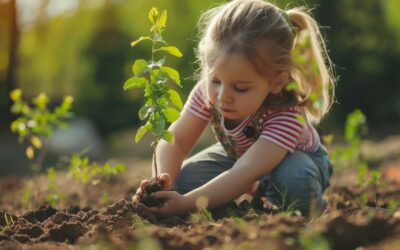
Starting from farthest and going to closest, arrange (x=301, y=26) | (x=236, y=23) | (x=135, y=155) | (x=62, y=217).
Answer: (x=135, y=155) < (x=301, y=26) < (x=236, y=23) < (x=62, y=217)

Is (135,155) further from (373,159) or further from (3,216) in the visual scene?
(3,216)

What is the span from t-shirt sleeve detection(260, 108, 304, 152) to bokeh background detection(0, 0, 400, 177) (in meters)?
6.62

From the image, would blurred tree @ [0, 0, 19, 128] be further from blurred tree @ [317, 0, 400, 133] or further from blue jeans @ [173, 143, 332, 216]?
blue jeans @ [173, 143, 332, 216]

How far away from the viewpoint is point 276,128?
10.9 ft

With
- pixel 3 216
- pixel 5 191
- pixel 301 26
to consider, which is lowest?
pixel 5 191

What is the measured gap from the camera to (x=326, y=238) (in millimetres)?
2160

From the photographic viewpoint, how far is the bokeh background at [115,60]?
1286 centimetres

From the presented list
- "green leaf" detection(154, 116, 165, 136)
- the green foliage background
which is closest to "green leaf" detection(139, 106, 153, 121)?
"green leaf" detection(154, 116, 165, 136)

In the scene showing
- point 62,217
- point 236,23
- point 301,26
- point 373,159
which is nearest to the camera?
point 62,217

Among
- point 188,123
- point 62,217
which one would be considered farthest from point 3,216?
point 188,123

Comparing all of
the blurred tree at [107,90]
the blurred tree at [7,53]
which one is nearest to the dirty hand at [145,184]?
the blurred tree at [7,53]

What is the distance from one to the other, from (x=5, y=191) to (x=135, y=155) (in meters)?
6.18

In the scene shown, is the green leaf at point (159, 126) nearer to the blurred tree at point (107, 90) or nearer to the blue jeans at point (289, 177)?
the blue jeans at point (289, 177)

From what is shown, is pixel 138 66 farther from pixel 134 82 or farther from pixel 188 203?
pixel 188 203
